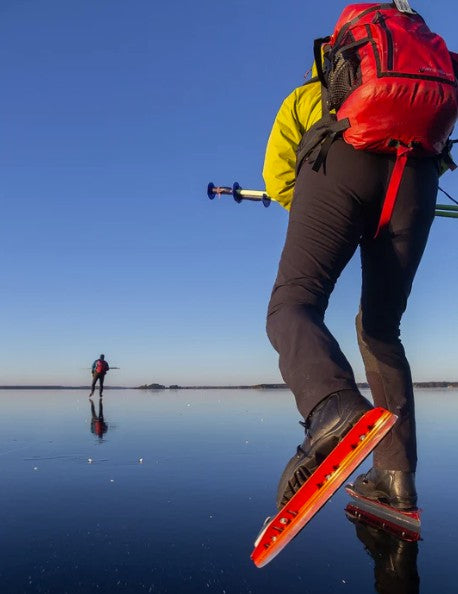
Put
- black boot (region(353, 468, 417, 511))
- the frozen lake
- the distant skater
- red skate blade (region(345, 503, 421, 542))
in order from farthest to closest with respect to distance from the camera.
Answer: the distant skater
black boot (region(353, 468, 417, 511))
red skate blade (region(345, 503, 421, 542))
the frozen lake

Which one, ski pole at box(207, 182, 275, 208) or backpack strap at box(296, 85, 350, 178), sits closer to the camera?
backpack strap at box(296, 85, 350, 178)

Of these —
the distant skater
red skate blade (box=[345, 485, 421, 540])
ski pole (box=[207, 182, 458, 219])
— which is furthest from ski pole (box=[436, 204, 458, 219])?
the distant skater

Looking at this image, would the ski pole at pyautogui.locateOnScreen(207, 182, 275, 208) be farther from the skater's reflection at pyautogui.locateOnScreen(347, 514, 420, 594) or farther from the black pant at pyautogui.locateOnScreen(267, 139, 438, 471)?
the skater's reflection at pyautogui.locateOnScreen(347, 514, 420, 594)

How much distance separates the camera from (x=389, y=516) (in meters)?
2.78

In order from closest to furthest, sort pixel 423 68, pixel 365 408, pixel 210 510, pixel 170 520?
pixel 365 408 → pixel 423 68 → pixel 170 520 → pixel 210 510

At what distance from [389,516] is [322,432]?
4.70 ft

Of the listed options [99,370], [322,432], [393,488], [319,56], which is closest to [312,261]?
[322,432]

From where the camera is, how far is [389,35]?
2.13m

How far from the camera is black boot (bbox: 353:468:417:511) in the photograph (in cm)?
278

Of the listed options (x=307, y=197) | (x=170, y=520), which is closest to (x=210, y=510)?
(x=170, y=520)

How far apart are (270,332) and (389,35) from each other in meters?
1.45

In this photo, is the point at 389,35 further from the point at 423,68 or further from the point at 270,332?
the point at 270,332

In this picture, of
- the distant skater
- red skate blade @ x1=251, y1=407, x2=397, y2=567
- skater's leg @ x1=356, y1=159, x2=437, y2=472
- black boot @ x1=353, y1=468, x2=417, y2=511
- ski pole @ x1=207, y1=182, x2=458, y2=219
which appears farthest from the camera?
the distant skater

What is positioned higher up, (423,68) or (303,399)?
(423,68)
